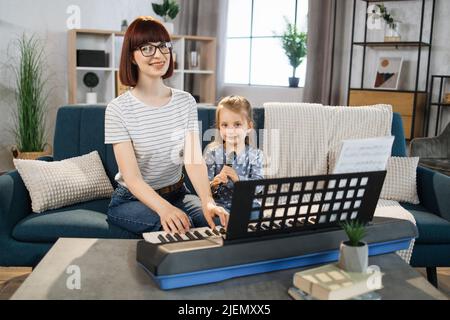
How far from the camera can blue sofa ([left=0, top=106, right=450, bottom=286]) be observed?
2.20m

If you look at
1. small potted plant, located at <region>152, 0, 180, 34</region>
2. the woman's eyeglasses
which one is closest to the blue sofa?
the woman's eyeglasses

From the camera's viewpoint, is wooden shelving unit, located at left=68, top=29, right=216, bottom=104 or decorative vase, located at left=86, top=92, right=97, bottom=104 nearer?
wooden shelving unit, located at left=68, top=29, right=216, bottom=104

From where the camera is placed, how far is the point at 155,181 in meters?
2.06

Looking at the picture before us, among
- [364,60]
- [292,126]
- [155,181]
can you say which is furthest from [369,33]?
[155,181]

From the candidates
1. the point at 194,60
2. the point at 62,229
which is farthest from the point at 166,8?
the point at 62,229

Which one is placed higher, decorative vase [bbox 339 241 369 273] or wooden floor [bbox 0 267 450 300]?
decorative vase [bbox 339 241 369 273]

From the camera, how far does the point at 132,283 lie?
1227 millimetres

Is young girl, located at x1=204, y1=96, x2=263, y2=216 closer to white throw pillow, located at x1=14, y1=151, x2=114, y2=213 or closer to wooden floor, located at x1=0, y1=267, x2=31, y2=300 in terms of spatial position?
white throw pillow, located at x1=14, y1=151, x2=114, y2=213

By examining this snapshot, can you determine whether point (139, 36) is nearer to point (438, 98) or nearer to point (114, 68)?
point (114, 68)

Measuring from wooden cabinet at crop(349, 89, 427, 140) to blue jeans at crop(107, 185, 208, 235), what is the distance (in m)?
3.22

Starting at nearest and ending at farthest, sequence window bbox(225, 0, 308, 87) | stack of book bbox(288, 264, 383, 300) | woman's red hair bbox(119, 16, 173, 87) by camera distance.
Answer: stack of book bbox(288, 264, 383, 300)
woman's red hair bbox(119, 16, 173, 87)
window bbox(225, 0, 308, 87)

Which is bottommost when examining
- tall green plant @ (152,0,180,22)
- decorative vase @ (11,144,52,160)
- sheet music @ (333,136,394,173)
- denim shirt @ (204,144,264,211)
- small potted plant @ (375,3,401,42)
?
decorative vase @ (11,144,52,160)

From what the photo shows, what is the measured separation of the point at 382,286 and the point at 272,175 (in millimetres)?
1591
